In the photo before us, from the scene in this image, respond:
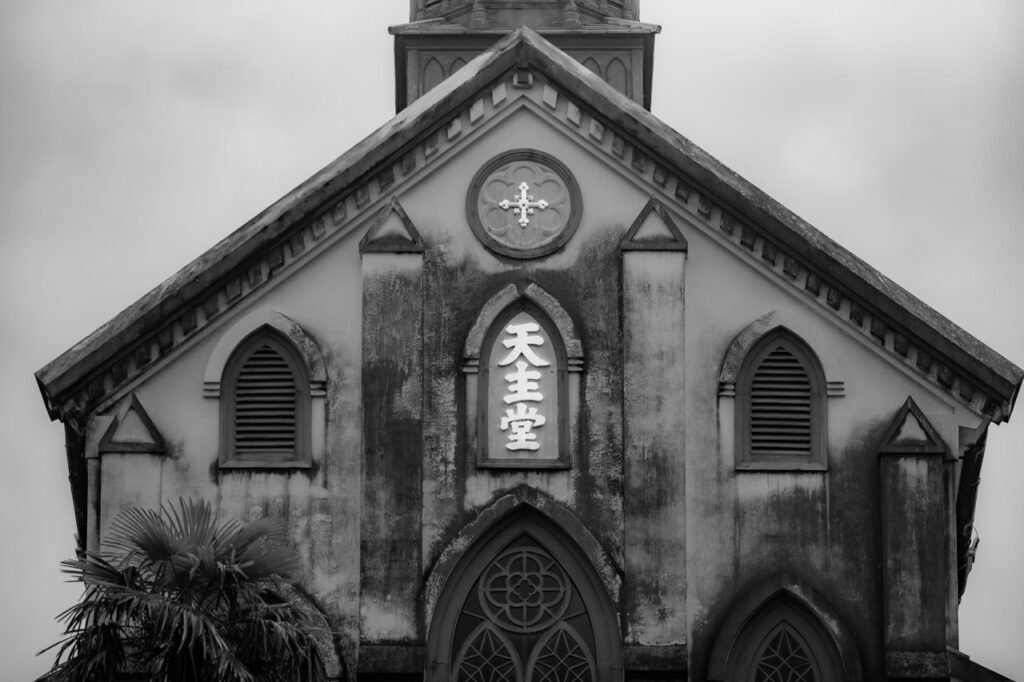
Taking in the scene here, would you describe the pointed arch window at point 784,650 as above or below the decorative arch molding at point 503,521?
below

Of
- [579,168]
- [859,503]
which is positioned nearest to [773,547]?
[859,503]

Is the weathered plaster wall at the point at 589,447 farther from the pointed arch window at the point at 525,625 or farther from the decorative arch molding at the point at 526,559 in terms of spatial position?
the pointed arch window at the point at 525,625

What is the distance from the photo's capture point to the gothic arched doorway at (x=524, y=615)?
92.7ft

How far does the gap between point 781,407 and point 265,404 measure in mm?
6557

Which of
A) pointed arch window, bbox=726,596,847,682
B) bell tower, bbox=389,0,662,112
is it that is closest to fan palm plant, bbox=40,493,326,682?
pointed arch window, bbox=726,596,847,682

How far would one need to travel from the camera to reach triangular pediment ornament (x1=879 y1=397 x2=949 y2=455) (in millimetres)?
28531

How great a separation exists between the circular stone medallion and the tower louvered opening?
3.12m

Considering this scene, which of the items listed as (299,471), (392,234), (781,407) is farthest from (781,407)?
(299,471)

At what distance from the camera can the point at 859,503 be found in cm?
2859

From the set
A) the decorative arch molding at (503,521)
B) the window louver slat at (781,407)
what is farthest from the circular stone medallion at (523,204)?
the decorative arch molding at (503,521)

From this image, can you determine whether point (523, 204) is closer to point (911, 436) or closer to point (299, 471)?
point (299, 471)

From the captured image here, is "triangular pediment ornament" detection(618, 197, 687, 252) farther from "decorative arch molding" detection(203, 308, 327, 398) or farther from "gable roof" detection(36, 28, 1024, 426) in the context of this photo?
"decorative arch molding" detection(203, 308, 327, 398)

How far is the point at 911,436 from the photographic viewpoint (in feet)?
93.8

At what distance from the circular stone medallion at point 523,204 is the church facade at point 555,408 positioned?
4 cm
